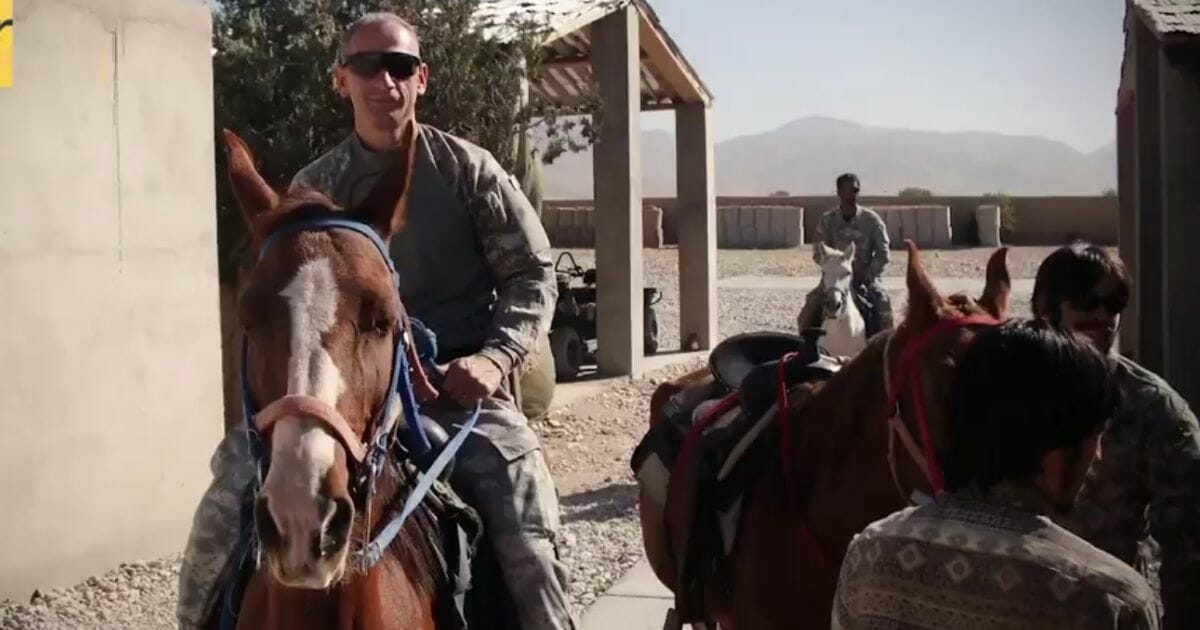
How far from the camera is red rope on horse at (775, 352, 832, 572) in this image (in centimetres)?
381

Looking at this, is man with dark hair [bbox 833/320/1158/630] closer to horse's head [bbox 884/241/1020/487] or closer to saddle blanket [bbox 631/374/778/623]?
horse's head [bbox 884/241/1020/487]

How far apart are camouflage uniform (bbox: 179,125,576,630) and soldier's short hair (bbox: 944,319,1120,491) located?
1488 millimetres

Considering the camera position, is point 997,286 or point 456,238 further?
point 456,238

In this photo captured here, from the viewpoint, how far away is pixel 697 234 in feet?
59.9

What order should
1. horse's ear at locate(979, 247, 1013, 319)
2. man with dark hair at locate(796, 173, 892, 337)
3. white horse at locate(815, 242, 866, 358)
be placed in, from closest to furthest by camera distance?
1. horse's ear at locate(979, 247, 1013, 319)
2. white horse at locate(815, 242, 866, 358)
3. man with dark hair at locate(796, 173, 892, 337)

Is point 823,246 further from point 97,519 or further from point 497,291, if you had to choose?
point 497,291

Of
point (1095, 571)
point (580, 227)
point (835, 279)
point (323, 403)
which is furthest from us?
point (580, 227)

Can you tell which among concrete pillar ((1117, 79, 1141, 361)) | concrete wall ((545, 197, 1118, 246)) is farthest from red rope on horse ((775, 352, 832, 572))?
concrete wall ((545, 197, 1118, 246))

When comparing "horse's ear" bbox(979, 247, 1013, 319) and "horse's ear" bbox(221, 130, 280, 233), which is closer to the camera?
"horse's ear" bbox(221, 130, 280, 233)

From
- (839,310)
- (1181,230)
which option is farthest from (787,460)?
(839,310)

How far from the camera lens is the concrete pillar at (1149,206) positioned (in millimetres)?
8516

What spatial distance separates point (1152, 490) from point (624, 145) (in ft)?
40.1

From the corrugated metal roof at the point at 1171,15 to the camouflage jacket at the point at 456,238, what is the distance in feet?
15.3

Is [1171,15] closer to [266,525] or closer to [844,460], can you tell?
[844,460]
